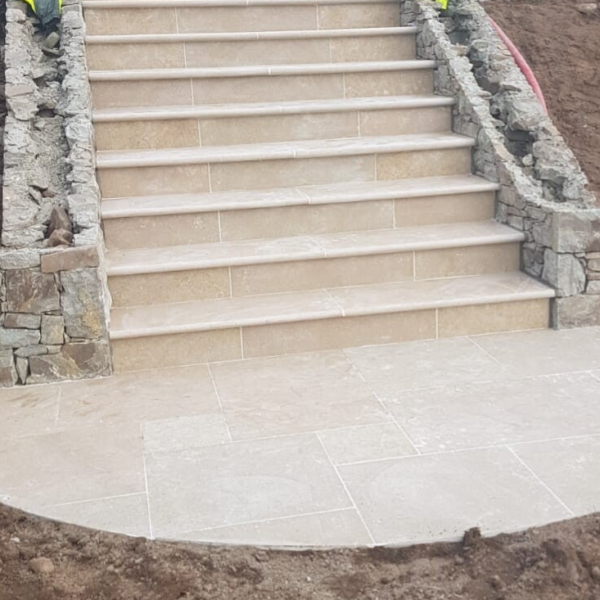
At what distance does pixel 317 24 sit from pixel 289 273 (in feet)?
8.32

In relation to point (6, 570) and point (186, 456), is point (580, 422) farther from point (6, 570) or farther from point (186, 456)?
point (6, 570)

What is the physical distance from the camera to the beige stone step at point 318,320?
175 inches

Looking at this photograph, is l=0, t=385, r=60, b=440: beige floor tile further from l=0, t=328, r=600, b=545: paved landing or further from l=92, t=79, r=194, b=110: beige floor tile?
l=92, t=79, r=194, b=110: beige floor tile

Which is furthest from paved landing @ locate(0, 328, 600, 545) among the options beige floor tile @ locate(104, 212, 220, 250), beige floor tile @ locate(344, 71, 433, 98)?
beige floor tile @ locate(344, 71, 433, 98)

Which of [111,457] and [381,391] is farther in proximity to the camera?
[381,391]

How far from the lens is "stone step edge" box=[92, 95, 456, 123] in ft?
18.1

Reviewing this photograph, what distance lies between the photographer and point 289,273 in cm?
486

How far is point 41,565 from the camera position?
107 inches

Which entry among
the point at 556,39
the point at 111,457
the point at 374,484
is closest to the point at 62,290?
the point at 111,457

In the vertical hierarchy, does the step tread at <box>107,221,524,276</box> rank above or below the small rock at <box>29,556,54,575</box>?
above

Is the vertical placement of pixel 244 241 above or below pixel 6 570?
above

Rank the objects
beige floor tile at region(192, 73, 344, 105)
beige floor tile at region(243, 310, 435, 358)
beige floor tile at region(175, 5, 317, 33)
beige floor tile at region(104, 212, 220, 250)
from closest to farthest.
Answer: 1. beige floor tile at region(243, 310, 435, 358)
2. beige floor tile at region(104, 212, 220, 250)
3. beige floor tile at region(192, 73, 344, 105)
4. beige floor tile at region(175, 5, 317, 33)

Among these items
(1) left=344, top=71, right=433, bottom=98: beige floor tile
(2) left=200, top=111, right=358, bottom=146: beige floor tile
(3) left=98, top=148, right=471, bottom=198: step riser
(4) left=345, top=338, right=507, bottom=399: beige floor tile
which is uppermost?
(1) left=344, top=71, right=433, bottom=98: beige floor tile

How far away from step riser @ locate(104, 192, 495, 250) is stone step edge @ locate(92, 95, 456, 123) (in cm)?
87
